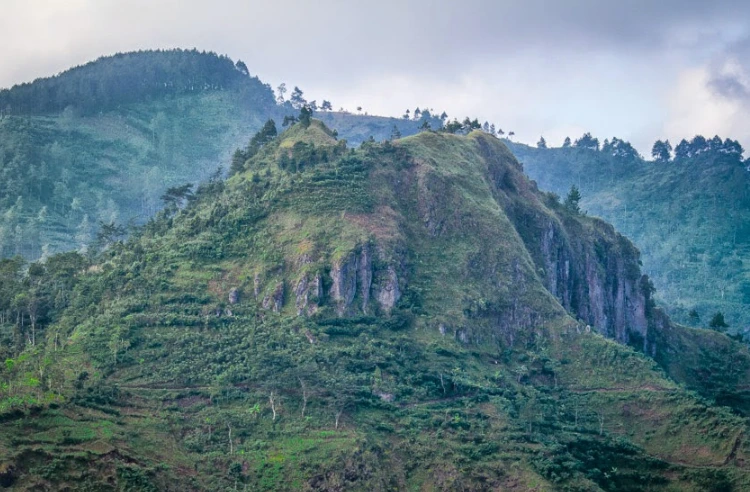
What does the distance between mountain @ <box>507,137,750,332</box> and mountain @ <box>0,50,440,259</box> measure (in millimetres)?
38901

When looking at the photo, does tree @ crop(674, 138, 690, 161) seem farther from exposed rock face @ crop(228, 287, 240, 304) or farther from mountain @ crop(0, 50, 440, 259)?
exposed rock face @ crop(228, 287, 240, 304)

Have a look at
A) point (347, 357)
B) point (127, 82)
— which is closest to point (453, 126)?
point (347, 357)

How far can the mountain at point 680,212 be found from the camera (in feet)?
446

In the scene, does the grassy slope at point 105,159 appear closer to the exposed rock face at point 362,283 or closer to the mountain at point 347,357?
the mountain at point 347,357

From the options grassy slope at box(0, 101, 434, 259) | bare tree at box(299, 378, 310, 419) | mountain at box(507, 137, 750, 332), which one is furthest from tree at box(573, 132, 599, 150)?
bare tree at box(299, 378, 310, 419)

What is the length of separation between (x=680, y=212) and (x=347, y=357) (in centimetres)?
9989

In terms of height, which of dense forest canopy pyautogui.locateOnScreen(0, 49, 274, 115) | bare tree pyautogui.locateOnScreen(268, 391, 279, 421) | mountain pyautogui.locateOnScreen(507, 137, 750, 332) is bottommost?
bare tree pyautogui.locateOnScreen(268, 391, 279, 421)

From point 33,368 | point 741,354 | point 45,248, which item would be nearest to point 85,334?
point 33,368

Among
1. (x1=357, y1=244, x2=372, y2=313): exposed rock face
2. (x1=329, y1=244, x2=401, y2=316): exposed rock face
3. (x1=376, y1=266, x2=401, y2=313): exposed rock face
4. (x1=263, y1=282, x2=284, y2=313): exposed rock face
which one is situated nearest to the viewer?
(x1=263, y1=282, x2=284, y2=313): exposed rock face

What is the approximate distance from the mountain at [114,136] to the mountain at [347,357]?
117 ft

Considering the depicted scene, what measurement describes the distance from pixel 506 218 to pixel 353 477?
124 ft

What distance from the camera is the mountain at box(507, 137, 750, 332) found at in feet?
446

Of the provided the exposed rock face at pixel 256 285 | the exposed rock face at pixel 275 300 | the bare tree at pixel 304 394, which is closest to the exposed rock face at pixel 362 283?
the exposed rock face at pixel 275 300

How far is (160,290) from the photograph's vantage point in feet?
249
